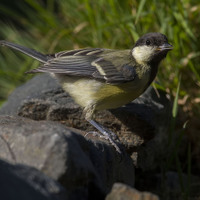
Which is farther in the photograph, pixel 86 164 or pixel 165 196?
pixel 165 196

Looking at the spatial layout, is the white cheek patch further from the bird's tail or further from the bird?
the bird's tail

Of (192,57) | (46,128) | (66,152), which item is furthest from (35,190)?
(192,57)

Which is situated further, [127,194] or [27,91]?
[27,91]

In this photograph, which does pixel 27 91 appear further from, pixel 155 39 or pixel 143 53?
pixel 155 39

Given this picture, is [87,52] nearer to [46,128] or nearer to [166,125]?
[166,125]

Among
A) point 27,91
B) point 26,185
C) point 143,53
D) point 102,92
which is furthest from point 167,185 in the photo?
point 26,185
